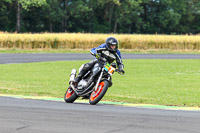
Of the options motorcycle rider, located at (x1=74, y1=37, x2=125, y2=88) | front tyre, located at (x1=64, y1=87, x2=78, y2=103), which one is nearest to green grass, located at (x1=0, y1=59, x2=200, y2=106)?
front tyre, located at (x1=64, y1=87, x2=78, y2=103)

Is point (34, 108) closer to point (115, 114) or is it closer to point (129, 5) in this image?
point (115, 114)

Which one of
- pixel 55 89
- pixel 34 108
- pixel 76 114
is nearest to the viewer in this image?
pixel 76 114

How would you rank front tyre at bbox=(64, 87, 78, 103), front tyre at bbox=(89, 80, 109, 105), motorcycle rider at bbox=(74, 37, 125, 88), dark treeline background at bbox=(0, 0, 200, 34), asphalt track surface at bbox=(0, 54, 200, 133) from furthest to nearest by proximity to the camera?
dark treeline background at bbox=(0, 0, 200, 34), front tyre at bbox=(64, 87, 78, 103), motorcycle rider at bbox=(74, 37, 125, 88), front tyre at bbox=(89, 80, 109, 105), asphalt track surface at bbox=(0, 54, 200, 133)

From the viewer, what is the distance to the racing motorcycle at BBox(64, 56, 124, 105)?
32.9ft

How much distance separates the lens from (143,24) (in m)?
80.6

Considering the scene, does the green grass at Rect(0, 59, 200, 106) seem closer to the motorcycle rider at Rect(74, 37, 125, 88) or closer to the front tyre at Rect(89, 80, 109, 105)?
the front tyre at Rect(89, 80, 109, 105)

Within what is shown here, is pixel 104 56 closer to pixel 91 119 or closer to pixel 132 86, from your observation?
pixel 91 119

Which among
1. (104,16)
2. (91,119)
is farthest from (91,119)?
(104,16)

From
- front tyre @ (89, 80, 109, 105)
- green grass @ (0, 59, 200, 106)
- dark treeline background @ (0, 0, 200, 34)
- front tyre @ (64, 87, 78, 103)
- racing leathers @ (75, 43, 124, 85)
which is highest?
dark treeline background @ (0, 0, 200, 34)

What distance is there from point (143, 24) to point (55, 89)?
222 ft

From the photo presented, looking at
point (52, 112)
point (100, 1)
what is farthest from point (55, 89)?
point (100, 1)

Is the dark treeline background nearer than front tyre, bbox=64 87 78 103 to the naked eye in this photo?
No

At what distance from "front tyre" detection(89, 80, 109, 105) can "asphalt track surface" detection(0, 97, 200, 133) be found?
23cm

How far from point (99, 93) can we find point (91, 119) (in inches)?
83.7
